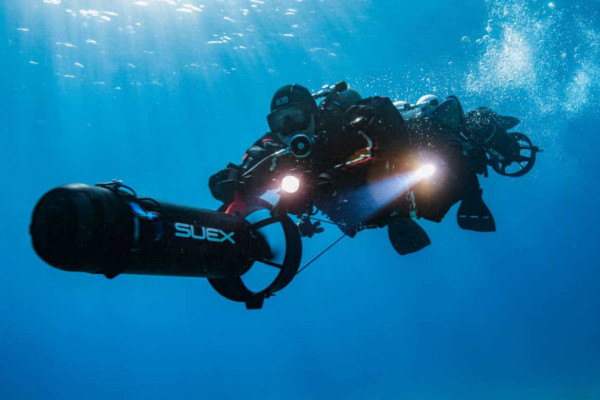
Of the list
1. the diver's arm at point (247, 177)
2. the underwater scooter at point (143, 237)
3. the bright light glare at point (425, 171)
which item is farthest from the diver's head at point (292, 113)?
the underwater scooter at point (143, 237)

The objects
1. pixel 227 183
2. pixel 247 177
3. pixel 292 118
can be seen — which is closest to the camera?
pixel 227 183

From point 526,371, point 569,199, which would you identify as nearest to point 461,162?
point 526,371

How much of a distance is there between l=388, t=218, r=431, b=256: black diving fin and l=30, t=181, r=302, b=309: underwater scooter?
9.15 feet

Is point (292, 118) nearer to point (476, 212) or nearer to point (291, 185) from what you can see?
point (291, 185)

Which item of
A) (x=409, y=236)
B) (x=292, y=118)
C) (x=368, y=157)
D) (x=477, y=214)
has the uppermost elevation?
(x=292, y=118)

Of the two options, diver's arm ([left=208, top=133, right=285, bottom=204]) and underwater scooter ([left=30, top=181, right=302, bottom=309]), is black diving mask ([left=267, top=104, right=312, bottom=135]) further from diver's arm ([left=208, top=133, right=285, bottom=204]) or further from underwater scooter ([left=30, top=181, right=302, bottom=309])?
underwater scooter ([left=30, top=181, right=302, bottom=309])

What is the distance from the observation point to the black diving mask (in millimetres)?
3858

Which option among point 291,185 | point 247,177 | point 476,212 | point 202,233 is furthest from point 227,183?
point 476,212

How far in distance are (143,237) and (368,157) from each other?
1.84 m

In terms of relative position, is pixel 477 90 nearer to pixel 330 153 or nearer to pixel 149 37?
pixel 149 37

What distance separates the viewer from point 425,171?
4469 mm

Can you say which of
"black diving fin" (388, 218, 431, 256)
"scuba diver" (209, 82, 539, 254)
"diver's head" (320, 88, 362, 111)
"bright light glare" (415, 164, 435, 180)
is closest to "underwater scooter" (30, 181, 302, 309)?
"scuba diver" (209, 82, 539, 254)

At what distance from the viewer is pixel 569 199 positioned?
65.9m

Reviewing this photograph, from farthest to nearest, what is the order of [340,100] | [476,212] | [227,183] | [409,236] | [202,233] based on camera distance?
1. [476,212]
2. [409,236]
3. [340,100]
4. [227,183]
5. [202,233]
